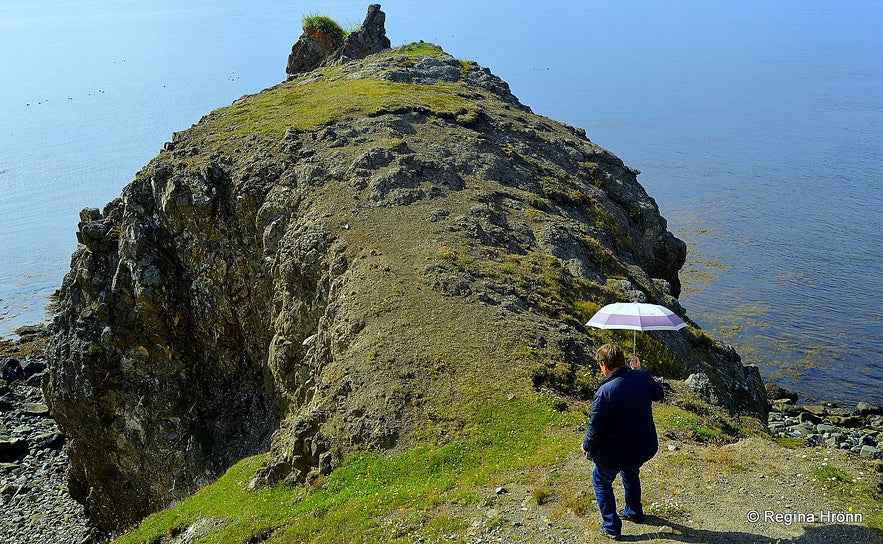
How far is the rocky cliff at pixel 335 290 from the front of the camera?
27.1 metres

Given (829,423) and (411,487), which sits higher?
(411,487)

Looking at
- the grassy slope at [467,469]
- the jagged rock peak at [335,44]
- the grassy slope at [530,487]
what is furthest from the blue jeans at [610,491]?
the jagged rock peak at [335,44]

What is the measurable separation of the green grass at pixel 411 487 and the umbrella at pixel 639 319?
13.8 feet

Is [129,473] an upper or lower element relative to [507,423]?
lower

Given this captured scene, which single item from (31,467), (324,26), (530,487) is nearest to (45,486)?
(31,467)

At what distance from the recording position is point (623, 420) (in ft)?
48.6

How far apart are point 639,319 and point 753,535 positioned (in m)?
5.97

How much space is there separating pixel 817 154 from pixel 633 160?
1258 inches

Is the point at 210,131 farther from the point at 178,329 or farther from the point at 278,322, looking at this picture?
the point at 278,322

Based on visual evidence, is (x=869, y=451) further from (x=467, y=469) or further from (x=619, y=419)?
(x=619, y=419)

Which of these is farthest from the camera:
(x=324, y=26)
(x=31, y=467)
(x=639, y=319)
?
(x=324, y=26)

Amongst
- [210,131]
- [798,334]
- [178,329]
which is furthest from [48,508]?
[798,334]

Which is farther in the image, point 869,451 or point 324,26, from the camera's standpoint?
point 324,26

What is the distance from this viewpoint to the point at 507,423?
910 inches
